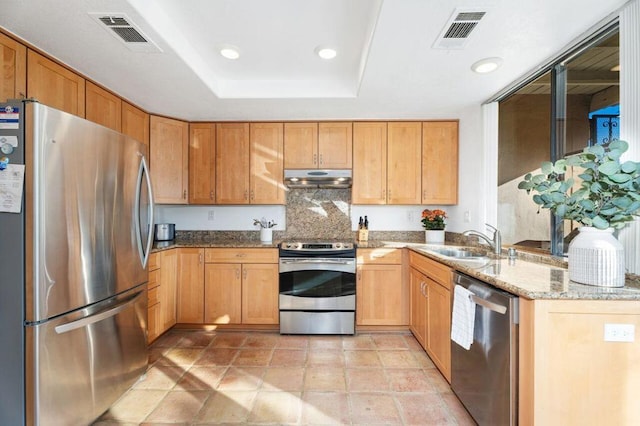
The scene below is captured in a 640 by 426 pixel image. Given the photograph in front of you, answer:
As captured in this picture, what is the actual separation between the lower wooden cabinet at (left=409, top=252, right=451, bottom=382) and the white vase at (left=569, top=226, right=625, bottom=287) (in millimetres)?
784

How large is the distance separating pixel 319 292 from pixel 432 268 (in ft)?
3.88

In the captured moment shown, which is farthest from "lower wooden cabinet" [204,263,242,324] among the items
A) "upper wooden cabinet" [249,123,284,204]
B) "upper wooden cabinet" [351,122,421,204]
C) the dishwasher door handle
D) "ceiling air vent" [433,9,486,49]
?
"ceiling air vent" [433,9,486,49]

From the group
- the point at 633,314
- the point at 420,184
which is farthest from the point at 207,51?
the point at 633,314

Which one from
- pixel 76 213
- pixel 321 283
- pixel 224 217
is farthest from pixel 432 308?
pixel 224 217

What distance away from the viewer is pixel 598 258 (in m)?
1.45

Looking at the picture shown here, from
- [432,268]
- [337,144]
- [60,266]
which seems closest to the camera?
[60,266]

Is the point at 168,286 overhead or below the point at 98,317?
below

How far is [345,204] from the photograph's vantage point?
3832 millimetres

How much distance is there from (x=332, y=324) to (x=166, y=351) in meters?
1.56

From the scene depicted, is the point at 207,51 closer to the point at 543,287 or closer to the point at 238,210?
the point at 238,210

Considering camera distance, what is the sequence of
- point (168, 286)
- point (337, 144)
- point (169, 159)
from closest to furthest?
point (168, 286) → point (169, 159) → point (337, 144)

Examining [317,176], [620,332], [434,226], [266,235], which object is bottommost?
[620,332]

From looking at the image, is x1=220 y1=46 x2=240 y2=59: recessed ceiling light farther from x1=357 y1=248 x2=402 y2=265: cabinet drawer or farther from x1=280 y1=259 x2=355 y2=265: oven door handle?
x1=357 y1=248 x2=402 y2=265: cabinet drawer

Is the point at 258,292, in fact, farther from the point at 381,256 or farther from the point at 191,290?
the point at 381,256
